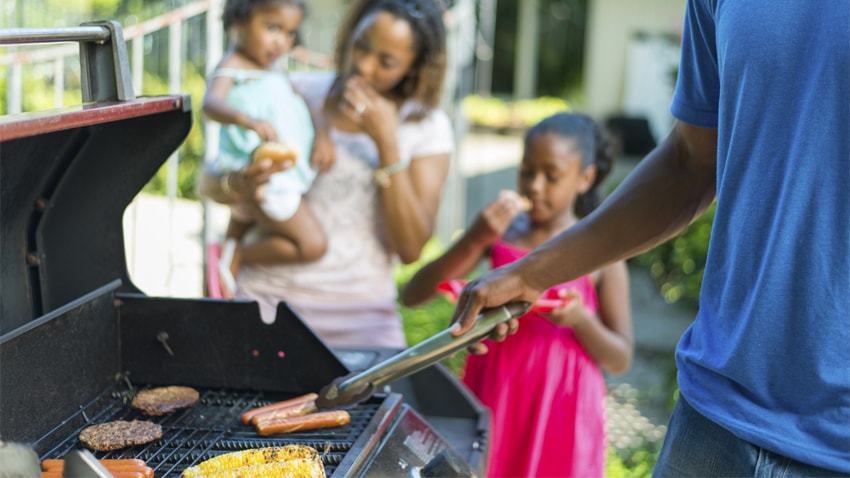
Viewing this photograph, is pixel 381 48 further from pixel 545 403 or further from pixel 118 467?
pixel 118 467

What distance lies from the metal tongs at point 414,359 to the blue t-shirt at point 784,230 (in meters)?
0.50

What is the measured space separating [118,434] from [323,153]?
1.48 meters

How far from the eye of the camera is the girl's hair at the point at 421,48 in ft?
10.2

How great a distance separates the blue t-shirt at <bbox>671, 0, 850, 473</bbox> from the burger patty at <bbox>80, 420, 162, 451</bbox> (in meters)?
1.10

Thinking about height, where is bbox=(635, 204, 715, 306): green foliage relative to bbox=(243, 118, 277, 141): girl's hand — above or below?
below

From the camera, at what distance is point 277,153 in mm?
2924

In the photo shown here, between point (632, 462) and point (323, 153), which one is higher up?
point (323, 153)

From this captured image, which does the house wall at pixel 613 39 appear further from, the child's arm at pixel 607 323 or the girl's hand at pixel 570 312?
the girl's hand at pixel 570 312

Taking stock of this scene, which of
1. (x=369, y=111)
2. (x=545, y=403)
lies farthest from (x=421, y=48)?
(x=545, y=403)

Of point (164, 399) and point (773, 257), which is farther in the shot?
point (164, 399)

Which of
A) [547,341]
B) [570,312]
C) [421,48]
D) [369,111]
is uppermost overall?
[421,48]

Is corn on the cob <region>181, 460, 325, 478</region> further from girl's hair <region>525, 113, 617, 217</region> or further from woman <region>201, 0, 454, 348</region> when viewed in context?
girl's hair <region>525, 113, 617, 217</region>

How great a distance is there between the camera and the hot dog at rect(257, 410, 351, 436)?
1955 millimetres

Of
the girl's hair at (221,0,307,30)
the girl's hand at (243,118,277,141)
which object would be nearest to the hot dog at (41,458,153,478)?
the girl's hand at (243,118,277,141)
